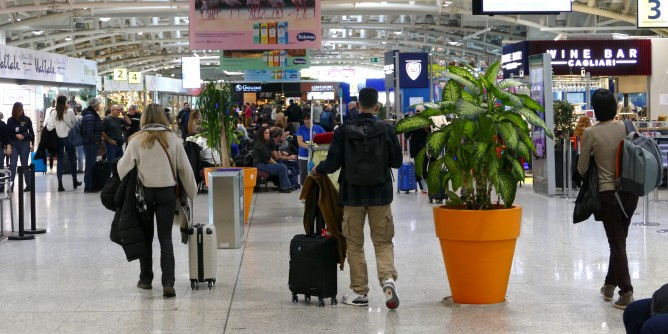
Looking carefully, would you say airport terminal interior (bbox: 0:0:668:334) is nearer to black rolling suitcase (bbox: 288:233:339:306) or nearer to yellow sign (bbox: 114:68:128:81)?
black rolling suitcase (bbox: 288:233:339:306)

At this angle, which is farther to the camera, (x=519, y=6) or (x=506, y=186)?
(x=519, y=6)

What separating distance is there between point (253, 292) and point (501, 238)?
197cm

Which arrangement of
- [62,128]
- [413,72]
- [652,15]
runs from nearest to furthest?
[652,15], [62,128], [413,72]

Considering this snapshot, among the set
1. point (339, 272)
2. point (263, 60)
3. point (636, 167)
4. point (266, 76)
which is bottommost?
point (339, 272)

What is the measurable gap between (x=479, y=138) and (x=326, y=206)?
1.17 m

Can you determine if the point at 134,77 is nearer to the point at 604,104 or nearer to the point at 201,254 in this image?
the point at 201,254

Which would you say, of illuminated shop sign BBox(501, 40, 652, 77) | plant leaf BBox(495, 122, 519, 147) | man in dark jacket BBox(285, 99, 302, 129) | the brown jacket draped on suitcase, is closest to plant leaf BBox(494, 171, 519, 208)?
plant leaf BBox(495, 122, 519, 147)

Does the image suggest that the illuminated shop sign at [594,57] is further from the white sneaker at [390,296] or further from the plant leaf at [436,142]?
the white sneaker at [390,296]

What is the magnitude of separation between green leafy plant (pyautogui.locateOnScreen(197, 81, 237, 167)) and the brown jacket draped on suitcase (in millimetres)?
5190

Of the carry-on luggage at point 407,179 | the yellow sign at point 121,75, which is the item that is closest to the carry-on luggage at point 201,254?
the carry-on luggage at point 407,179

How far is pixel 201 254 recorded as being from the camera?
7.72m

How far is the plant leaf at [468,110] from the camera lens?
6637mm

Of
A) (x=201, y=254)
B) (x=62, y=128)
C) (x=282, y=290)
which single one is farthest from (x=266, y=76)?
(x=282, y=290)

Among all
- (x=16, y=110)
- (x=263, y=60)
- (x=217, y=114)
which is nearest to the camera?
(x=217, y=114)
